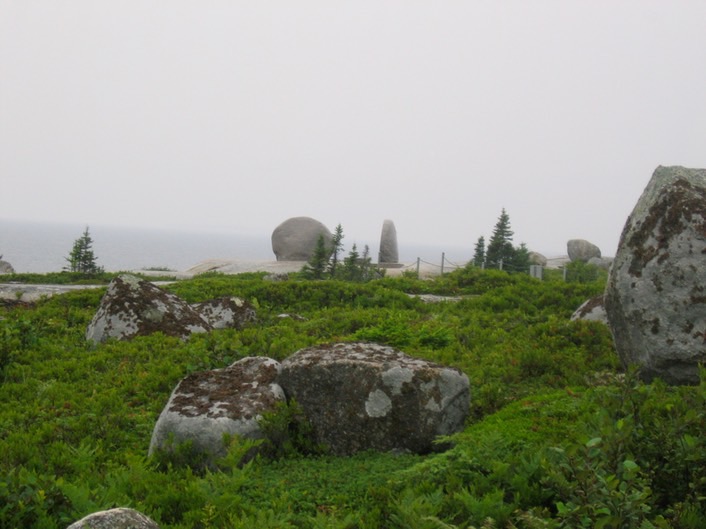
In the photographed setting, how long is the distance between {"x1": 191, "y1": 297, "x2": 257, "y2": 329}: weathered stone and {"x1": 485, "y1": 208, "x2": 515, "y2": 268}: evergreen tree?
28942 mm

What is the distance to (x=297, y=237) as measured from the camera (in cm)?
5350

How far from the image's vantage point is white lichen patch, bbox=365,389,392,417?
7668 mm

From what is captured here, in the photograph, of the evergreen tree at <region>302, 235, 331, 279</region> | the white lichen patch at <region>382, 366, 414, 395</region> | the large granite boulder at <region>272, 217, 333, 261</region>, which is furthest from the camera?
the large granite boulder at <region>272, 217, 333, 261</region>

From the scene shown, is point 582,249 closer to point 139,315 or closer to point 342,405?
point 139,315

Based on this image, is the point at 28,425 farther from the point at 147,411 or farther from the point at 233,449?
the point at 233,449

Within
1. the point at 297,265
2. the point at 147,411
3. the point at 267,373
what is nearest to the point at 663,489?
the point at 267,373

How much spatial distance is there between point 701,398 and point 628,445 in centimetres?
83

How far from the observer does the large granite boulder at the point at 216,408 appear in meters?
7.41

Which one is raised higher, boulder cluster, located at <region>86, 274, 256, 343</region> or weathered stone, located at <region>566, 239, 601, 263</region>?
weathered stone, located at <region>566, 239, 601, 263</region>

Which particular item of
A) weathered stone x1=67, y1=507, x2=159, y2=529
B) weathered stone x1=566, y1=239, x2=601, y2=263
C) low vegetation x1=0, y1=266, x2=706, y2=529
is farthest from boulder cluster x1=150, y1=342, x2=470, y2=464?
weathered stone x1=566, y1=239, x2=601, y2=263

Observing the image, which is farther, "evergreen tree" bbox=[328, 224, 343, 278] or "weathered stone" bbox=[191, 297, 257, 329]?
"evergreen tree" bbox=[328, 224, 343, 278]

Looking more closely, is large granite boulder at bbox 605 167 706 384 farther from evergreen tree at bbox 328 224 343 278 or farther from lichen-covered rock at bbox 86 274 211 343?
evergreen tree at bbox 328 224 343 278

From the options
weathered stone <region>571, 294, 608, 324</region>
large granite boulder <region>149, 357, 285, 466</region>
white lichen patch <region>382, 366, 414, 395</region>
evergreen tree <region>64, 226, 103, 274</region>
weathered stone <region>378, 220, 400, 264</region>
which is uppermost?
weathered stone <region>378, 220, 400, 264</region>

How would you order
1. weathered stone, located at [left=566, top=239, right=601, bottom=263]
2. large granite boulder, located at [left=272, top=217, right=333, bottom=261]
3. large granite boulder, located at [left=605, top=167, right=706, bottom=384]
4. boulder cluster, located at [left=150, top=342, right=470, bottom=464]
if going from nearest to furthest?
boulder cluster, located at [left=150, top=342, right=470, bottom=464] < large granite boulder, located at [left=605, top=167, right=706, bottom=384] < large granite boulder, located at [left=272, top=217, right=333, bottom=261] < weathered stone, located at [left=566, top=239, right=601, bottom=263]
